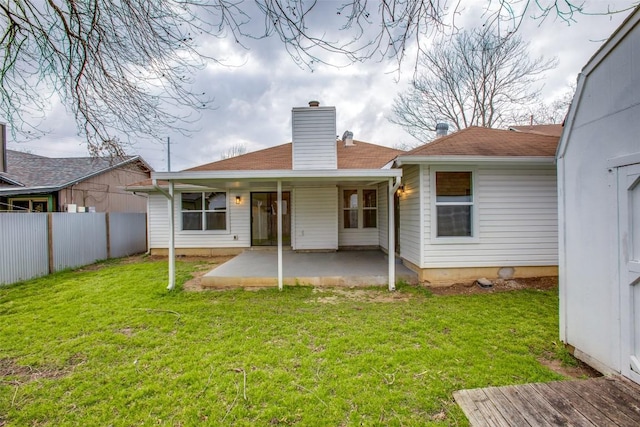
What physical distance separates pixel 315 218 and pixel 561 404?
7500 mm

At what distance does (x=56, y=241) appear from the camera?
25.5 feet

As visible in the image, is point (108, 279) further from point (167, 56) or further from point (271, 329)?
point (167, 56)

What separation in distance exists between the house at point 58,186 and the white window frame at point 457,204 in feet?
33.1

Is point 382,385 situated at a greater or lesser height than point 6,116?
lesser

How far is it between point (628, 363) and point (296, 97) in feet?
27.6

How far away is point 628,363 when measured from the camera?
2.41 meters

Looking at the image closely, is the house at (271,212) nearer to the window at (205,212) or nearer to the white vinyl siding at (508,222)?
the window at (205,212)

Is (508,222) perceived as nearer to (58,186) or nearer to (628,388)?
(628,388)

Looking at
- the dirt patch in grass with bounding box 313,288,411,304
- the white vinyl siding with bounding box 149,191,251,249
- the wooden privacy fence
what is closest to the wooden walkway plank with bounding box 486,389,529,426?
the dirt patch in grass with bounding box 313,288,411,304

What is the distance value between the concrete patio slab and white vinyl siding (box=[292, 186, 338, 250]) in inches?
51.3

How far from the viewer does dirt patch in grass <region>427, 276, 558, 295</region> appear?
564 cm

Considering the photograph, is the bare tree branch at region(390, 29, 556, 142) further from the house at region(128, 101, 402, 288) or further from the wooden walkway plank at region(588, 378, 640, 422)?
the wooden walkway plank at region(588, 378, 640, 422)

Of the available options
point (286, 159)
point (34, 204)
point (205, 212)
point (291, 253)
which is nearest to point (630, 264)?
point (291, 253)

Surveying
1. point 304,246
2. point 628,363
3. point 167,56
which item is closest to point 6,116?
point 167,56
